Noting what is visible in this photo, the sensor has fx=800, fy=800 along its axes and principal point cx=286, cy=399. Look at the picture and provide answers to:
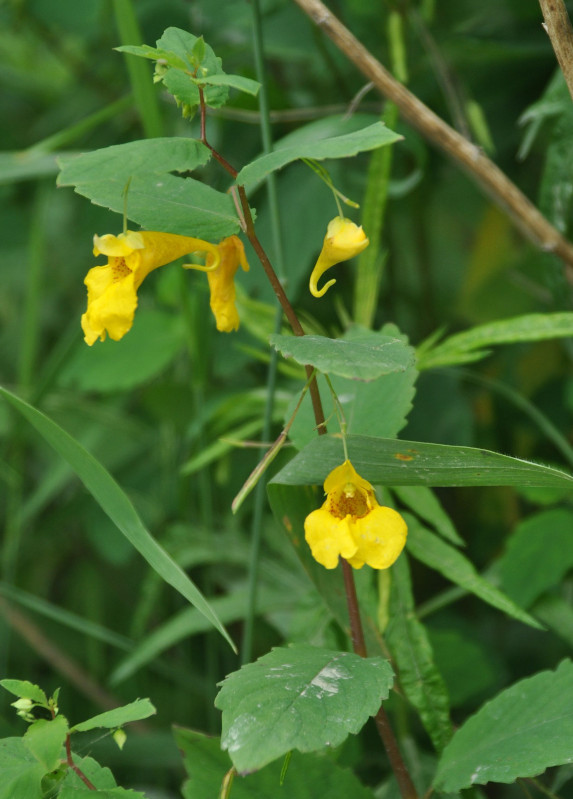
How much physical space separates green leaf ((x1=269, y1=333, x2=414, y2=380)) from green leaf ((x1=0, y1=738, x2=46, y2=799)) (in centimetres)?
28

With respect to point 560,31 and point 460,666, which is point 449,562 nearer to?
point 460,666

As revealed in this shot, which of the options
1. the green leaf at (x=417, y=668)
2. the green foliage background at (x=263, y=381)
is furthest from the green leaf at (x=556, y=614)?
the green leaf at (x=417, y=668)

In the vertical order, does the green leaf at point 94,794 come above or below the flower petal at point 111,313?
below

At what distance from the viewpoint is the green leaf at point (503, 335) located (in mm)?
641

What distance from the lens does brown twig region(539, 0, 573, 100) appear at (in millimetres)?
527

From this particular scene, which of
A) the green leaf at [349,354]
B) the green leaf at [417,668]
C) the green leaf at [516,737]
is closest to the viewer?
the green leaf at [349,354]

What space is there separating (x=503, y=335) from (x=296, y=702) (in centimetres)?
36

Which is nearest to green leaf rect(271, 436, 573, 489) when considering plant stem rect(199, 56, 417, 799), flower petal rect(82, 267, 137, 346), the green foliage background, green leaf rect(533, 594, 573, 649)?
plant stem rect(199, 56, 417, 799)

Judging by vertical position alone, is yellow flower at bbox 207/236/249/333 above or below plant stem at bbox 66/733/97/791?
above

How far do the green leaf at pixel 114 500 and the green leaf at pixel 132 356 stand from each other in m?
0.51

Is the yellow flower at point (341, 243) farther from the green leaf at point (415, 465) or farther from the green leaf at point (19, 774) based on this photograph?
the green leaf at point (19, 774)

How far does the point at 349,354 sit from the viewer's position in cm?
39

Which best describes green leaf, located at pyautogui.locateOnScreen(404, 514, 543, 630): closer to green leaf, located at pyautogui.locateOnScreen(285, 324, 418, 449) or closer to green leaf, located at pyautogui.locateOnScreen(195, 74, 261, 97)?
green leaf, located at pyautogui.locateOnScreen(285, 324, 418, 449)

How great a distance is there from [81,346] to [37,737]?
0.69 meters
